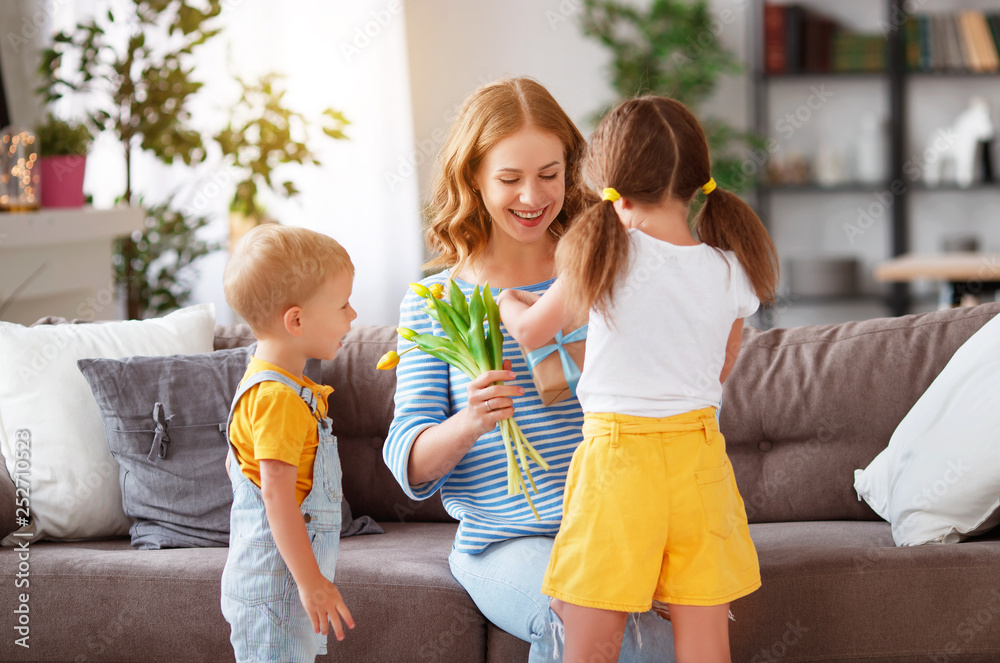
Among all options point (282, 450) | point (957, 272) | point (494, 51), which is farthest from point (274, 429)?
point (494, 51)

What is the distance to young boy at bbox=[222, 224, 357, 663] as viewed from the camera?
117 cm

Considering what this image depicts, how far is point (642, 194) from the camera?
4.08ft

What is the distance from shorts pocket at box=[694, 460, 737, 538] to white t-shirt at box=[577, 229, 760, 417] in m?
0.09

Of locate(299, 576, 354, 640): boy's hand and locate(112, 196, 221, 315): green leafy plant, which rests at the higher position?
locate(112, 196, 221, 315): green leafy plant

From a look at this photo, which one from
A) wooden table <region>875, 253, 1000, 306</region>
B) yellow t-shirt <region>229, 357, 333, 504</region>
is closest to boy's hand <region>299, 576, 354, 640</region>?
yellow t-shirt <region>229, 357, 333, 504</region>

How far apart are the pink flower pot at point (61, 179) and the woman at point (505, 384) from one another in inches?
81.6

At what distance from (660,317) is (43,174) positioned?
2670 mm

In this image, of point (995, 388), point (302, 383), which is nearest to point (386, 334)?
point (302, 383)

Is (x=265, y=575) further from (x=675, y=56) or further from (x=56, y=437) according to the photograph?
(x=675, y=56)

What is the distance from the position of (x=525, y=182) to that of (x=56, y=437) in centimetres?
113

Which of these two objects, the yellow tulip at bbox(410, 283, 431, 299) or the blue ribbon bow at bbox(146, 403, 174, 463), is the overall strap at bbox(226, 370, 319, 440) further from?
the blue ribbon bow at bbox(146, 403, 174, 463)

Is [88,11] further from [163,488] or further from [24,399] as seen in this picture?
[163,488]

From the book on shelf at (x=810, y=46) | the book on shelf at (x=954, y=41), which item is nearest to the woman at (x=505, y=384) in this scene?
the book on shelf at (x=810, y=46)

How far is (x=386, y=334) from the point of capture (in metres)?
2.15
